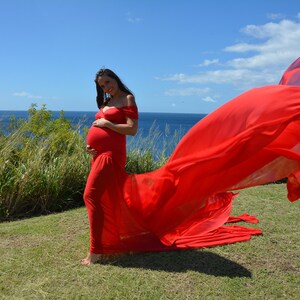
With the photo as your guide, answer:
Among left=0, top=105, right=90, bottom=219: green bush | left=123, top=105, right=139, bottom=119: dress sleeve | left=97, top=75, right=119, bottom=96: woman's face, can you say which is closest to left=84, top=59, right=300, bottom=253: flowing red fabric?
left=123, top=105, right=139, bottom=119: dress sleeve

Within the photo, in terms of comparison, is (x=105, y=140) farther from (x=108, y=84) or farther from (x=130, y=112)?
(x=108, y=84)

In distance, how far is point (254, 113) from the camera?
3.34 m

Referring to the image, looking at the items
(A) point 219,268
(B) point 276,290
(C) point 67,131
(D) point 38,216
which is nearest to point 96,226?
(A) point 219,268

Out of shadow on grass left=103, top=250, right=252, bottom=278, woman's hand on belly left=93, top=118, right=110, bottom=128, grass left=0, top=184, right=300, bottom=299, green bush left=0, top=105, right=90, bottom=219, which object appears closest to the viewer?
grass left=0, top=184, right=300, bottom=299

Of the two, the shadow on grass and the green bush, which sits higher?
the green bush

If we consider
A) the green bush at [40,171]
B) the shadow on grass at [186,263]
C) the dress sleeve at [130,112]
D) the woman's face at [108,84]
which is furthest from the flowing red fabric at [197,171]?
the green bush at [40,171]

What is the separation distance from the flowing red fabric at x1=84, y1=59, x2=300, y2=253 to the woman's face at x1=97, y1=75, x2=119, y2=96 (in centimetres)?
21

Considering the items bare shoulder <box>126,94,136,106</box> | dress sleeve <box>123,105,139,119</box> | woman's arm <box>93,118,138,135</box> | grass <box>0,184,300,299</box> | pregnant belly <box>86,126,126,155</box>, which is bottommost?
grass <box>0,184,300,299</box>

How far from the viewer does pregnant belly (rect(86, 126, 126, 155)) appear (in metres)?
3.75

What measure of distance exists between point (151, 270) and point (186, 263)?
366 mm

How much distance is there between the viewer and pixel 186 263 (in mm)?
3748

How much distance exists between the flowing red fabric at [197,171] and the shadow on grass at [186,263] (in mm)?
112

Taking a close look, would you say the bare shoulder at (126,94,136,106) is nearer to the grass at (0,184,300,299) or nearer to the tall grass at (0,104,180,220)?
the grass at (0,184,300,299)

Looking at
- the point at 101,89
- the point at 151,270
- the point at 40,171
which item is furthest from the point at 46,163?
the point at 151,270
